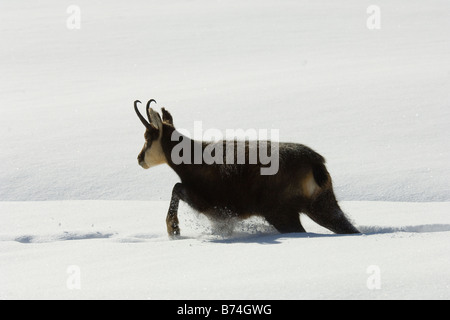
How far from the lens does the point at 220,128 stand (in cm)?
1010

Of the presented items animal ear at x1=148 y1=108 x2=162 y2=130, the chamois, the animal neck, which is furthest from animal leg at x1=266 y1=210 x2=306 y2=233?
animal ear at x1=148 y1=108 x2=162 y2=130

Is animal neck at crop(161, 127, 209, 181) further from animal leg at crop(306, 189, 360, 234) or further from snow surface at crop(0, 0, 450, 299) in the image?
animal leg at crop(306, 189, 360, 234)

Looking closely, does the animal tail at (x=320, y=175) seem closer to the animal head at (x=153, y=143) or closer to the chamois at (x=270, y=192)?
the chamois at (x=270, y=192)

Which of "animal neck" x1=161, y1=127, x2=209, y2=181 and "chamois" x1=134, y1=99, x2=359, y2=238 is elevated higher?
"animal neck" x1=161, y1=127, x2=209, y2=181

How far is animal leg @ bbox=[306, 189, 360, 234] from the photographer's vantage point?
5.93 m

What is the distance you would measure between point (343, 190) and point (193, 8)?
46.5ft

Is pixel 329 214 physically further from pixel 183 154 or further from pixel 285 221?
pixel 183 154

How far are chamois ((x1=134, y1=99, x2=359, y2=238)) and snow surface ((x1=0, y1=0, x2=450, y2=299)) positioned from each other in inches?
8.3

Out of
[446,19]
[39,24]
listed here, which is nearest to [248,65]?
[446,19]

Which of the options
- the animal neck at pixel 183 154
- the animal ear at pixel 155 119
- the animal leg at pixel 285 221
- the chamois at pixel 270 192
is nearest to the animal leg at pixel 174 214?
the chamois at pixel 270 192

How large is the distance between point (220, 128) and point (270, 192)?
14.3ft

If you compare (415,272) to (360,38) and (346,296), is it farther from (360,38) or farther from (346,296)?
(360,38)

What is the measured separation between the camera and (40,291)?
4.12 m

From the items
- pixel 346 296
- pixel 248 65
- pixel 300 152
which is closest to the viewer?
pixel 346 296
